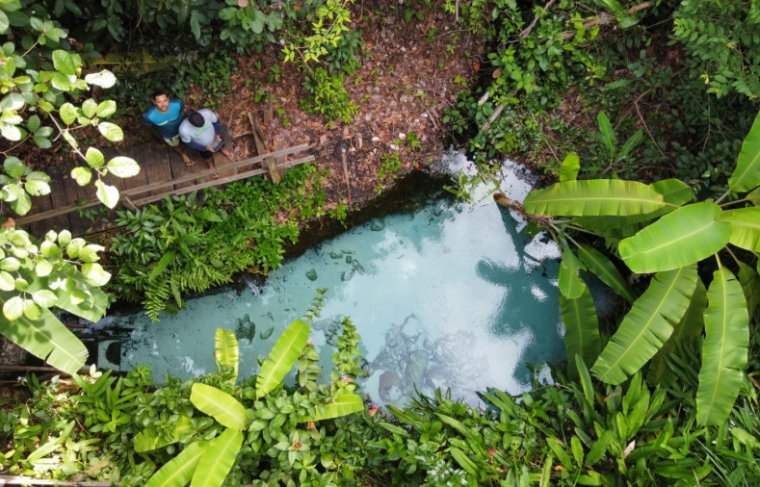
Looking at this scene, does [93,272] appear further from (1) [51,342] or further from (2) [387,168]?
(2) [387,168]

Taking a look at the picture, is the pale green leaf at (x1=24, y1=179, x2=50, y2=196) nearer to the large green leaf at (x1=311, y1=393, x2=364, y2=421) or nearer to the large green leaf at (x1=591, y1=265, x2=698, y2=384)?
the large green leaf at (x1=311, y1=393, x2=364, y2=421)

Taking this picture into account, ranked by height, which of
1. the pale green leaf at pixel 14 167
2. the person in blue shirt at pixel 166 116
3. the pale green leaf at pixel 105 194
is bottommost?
the person in blue shirt at pixel 166 116

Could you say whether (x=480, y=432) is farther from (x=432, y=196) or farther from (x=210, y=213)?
(x=210, y=213)

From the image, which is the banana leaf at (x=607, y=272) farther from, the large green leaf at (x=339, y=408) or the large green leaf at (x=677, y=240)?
the large green leaf at (x=339, y=408)

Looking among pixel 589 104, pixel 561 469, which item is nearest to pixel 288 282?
pixel 561 469

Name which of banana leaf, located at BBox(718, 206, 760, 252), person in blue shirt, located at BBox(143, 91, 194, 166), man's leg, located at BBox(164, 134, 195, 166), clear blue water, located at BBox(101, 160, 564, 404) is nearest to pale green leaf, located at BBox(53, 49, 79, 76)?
person in blue shirt, located at BBox(143, 91, 194, 166)

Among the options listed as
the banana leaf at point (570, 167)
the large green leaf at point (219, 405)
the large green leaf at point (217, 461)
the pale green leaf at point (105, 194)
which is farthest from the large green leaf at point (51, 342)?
the banana leaf at point (570, 167)
